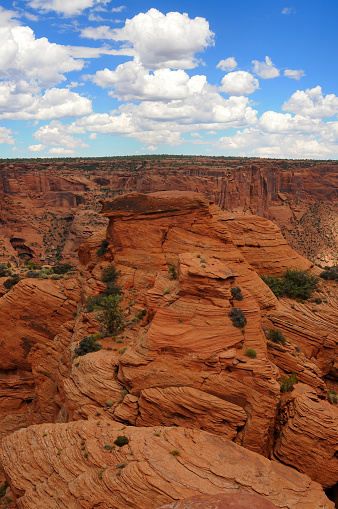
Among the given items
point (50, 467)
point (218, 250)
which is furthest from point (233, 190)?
point (50, 467)

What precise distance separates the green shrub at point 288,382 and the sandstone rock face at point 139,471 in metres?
4.51

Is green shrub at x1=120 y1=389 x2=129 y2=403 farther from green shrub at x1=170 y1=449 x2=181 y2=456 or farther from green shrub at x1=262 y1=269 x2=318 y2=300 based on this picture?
green shrub at x1=262 y1=269 x2=318 y2=300

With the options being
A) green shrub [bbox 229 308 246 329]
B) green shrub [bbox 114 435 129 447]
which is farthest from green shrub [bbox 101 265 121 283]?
green shrub [bbox 114 435 129 447]

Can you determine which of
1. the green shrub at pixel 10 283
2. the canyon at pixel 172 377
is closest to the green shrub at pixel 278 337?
the canyon at pixel 172 377

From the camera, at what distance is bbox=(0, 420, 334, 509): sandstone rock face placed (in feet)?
49.9

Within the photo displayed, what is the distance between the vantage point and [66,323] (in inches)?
1304

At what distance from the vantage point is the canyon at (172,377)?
16.2m

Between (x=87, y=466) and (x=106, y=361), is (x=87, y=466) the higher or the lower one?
the lower one

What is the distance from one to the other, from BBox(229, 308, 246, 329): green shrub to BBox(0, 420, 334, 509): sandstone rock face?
6.32m

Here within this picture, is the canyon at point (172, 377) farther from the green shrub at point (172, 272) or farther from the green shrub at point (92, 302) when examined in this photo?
the green shrub at point (92, 302)

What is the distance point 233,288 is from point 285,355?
6072mm

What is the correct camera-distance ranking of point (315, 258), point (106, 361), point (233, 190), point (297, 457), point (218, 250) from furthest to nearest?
point (233, 190) < point (315, 258) < point (218, 250) < point (106, 361) < point (297, 457)

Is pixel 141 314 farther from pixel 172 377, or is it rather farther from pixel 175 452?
pixel 175 452

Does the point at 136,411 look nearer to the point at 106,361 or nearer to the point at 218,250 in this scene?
the point at 106,361
